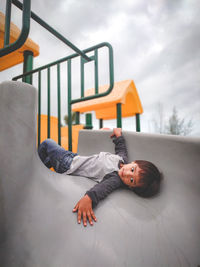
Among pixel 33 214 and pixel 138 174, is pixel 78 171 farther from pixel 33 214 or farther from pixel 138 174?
pixel 33 214

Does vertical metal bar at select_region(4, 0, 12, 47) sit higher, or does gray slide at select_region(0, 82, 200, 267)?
vertical metal bar at select_region(4, 0, 12, 47)

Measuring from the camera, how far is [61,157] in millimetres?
1166

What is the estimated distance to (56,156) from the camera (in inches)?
46.9

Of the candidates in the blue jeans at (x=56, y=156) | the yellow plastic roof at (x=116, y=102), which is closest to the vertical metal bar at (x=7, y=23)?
the blue jeans at (x=56, y=156)

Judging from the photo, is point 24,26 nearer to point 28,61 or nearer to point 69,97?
point 69,97

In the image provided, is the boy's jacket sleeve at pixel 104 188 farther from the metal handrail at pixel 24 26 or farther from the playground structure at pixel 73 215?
the metal handrail at pixel 24 26

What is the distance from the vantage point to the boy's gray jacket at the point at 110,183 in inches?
27.2

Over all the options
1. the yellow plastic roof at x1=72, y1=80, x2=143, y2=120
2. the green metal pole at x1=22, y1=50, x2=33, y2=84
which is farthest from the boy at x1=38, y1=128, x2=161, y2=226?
the yellow plastic roof at x1=72, y1=80, x2=143, y2=120

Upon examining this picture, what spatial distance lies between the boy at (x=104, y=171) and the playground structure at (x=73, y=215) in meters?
0.04

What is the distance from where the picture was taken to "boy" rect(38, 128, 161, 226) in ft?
2.20

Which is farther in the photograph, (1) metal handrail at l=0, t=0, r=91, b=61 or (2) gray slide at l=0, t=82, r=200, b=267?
(1) metal handrail at l=0, t=0, r=91, b=61

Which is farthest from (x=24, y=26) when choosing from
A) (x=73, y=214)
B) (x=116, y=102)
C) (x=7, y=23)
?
(x=116, y=102)

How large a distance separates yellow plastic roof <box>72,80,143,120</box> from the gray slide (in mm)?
1738

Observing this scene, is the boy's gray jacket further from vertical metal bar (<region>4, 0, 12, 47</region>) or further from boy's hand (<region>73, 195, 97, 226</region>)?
vertical metal bar (<region>4, 0, 12, 47</region>)
